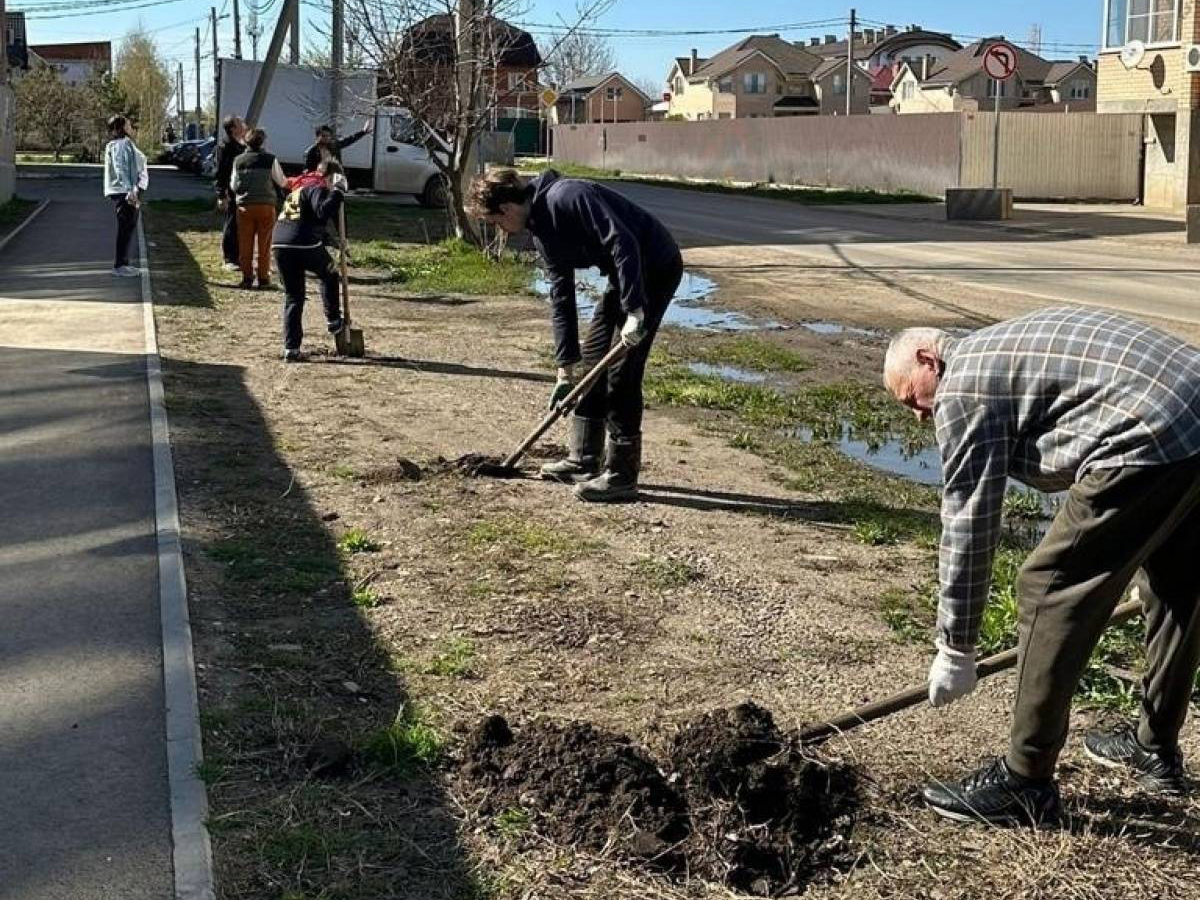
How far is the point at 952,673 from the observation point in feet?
12.8

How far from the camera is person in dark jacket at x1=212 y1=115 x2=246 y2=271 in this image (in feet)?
59.4

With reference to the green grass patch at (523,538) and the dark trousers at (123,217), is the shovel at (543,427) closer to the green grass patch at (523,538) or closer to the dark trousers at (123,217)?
the green grass patch at (523,538)

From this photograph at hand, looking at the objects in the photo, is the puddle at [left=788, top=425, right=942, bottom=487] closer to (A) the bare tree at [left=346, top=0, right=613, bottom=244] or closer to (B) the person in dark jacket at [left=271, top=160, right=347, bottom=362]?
(B) the person in dark jacket at [left=271, top=160, right=347, bottom=362]

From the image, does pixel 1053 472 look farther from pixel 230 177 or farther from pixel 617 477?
pixel 230 177

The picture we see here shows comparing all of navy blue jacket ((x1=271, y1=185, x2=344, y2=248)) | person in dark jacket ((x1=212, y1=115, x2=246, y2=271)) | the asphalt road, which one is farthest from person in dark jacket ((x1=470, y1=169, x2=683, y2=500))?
person in dark jacket ((x1=212, y1=115, x2=246, y2=271))

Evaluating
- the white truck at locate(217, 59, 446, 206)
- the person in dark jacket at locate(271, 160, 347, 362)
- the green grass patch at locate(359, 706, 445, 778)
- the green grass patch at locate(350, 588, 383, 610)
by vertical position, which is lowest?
the green grass patch at locate(359, 706, 445, 778)

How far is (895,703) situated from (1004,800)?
45cm

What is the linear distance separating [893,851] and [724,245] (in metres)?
21.0

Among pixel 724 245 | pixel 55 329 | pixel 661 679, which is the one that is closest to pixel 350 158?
pixel 724 245

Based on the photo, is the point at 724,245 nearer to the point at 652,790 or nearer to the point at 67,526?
the point at 67,526

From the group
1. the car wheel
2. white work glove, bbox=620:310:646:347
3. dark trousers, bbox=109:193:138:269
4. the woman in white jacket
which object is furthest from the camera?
the car wheel

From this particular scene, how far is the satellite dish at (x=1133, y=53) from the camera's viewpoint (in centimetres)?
3403

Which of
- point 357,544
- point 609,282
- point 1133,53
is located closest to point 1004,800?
point 357,544

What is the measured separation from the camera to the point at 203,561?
262 inches
